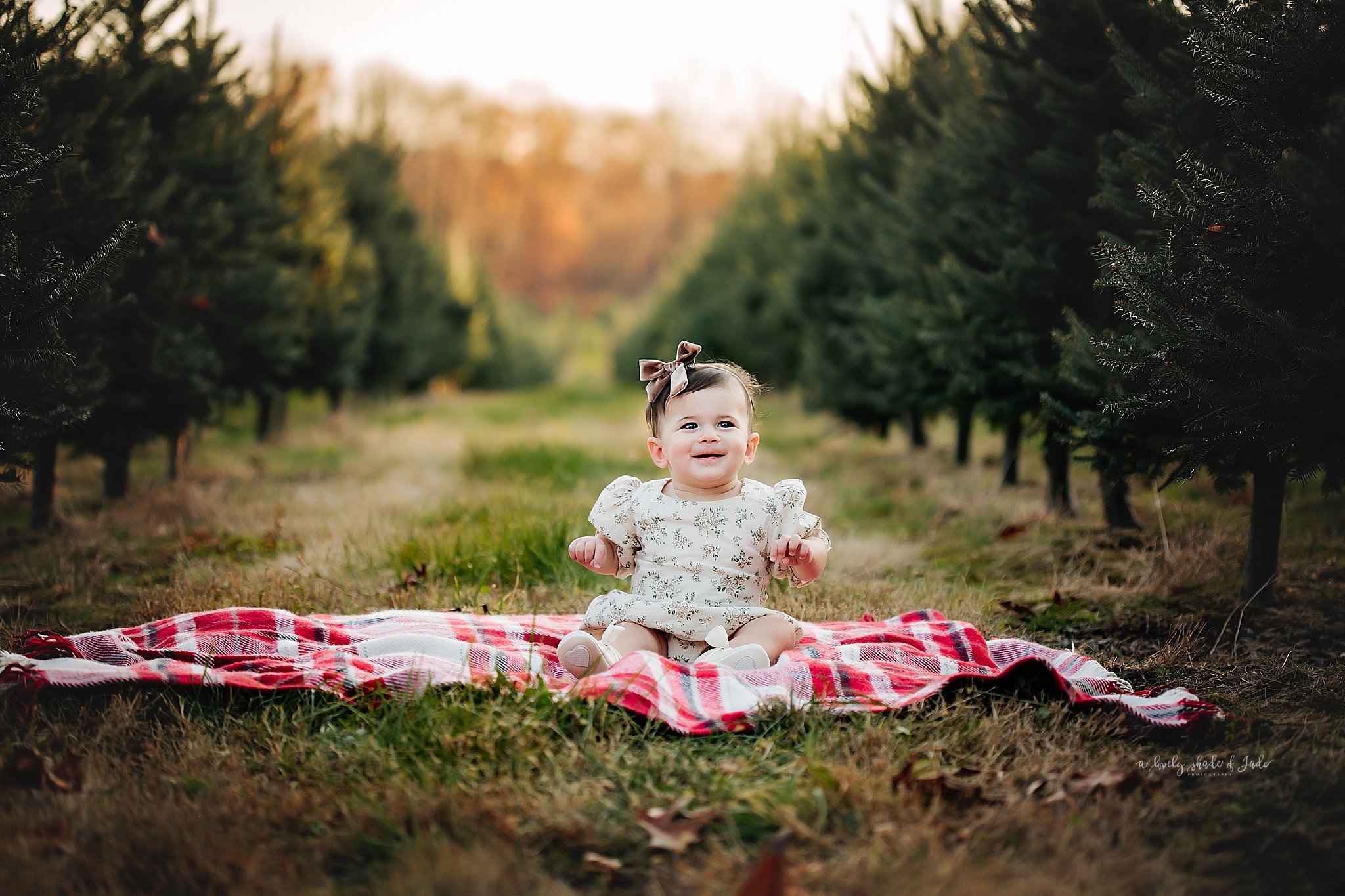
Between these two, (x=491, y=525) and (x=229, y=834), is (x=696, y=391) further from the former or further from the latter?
(x=491, y=525)

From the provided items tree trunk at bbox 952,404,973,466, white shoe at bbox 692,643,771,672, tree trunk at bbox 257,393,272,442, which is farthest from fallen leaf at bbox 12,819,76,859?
tree trunk at bbox 257,393,272,442

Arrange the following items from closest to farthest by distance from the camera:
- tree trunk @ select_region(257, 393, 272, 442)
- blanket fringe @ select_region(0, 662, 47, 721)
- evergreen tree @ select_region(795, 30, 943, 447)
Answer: blanket fringe @ select_region(0, 662, 47, 721) → evergreen tree @ select_region(795, 30, 943, 447) → tree trunk @ select_region(257, 393, 272, 442)

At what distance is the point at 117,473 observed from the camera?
643cm

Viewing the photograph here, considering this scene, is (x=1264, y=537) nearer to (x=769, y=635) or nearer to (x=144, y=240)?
(x=769, y=635)

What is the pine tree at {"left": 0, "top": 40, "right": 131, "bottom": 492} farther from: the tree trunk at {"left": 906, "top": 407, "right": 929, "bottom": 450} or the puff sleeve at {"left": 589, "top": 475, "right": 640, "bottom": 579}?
the tree trunk at {"left": 906, "top": 407, "right": 929, "bottom": 450}

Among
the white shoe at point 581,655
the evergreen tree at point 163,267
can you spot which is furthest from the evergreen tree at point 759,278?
the white shoe at point 581,655

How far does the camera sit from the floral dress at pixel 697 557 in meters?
3.03

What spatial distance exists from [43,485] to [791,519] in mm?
4892

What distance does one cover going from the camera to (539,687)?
98.5 inches

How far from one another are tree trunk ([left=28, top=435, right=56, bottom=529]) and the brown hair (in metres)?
4.19

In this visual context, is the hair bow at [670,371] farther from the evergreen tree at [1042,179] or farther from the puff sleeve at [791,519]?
the evergreen tree at [1042,179]

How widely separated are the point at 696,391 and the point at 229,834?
1860mm

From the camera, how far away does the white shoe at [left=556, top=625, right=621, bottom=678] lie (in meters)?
2.72

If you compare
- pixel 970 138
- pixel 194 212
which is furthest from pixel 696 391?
pixel 194 212
